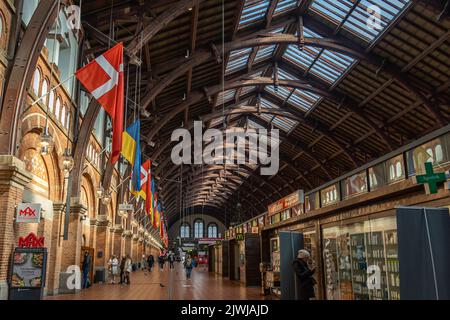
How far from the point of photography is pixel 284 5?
18.3m

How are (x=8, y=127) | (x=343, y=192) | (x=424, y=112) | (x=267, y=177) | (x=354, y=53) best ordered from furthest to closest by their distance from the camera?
1. (x=267, y=177)
2. (x=424, y=112)
3. (x=354, y=53)
4. (x=8, y=127)
5. (x=343, y=192)

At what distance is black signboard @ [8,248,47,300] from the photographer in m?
8.82

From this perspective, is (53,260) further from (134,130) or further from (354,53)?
(354,53)

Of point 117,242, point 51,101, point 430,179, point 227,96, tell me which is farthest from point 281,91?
point 430,179

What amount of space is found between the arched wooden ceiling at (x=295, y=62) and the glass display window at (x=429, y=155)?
9726 mm

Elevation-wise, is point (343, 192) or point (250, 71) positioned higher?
point (250, 71)

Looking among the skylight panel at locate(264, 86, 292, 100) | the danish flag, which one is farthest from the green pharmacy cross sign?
the skylight panel at locate(264, 86, 292, 100)

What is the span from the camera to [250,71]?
2333 centimetres

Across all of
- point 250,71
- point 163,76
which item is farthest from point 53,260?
point 250,71

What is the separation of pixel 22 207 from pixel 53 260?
4.09 metres

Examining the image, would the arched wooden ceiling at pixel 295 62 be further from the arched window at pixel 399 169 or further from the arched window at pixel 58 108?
the arched window at pixel 399 169

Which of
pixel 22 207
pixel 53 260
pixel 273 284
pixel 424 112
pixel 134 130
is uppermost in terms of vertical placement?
pixel 424 112

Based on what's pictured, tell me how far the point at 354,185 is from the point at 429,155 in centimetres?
248

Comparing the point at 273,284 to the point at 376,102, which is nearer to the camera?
the point at 273,284
